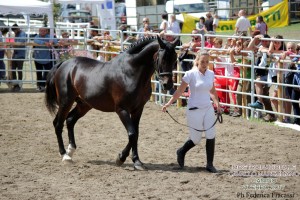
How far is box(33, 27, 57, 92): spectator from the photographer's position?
17.7 meters

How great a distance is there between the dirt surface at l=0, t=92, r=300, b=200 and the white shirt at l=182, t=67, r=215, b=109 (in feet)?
2.95

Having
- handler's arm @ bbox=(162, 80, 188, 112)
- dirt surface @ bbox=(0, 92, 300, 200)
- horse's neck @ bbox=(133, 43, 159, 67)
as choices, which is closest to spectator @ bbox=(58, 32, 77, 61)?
dirt surface @ bbox=(0, 92, 300, 200)

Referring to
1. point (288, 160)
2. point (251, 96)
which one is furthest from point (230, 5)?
point (288, 160)

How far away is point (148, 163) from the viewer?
862cm

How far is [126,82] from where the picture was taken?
829 cm

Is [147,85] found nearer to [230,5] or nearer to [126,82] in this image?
[126,82]

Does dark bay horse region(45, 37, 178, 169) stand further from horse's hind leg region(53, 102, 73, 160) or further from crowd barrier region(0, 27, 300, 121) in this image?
crowd barrier region(0, 27, 300, 121)

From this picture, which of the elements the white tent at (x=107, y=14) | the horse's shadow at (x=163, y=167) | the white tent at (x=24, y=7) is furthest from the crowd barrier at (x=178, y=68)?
the white tent at (x=107, y=14)

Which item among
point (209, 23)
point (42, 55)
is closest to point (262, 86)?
point (42, 55)

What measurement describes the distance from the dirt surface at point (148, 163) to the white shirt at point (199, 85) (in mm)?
900

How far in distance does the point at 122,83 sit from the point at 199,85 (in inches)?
47.3

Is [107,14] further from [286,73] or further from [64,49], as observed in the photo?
[286,73]

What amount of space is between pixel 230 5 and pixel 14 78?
17011 mm

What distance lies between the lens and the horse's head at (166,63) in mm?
7781
